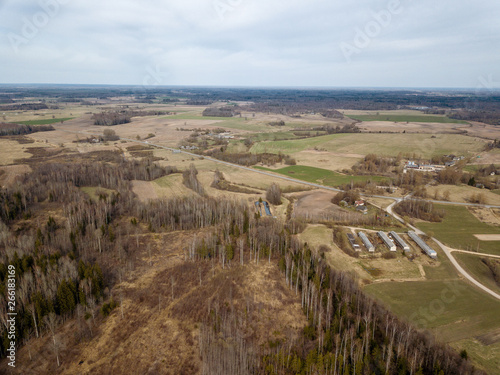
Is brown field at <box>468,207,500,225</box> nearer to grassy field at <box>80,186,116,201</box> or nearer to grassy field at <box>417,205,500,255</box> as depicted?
grassy field at <box>417,205,500,255</box>

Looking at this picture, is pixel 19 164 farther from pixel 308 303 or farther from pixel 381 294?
pixel 381 294

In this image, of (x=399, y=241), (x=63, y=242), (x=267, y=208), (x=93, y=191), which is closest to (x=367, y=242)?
(x=399, y=241)

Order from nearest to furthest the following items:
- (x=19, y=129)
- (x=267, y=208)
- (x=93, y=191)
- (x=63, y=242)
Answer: (x=63, y=242) → (x=267, y=208) → (x=93, y=191) → (x=19, y=129)

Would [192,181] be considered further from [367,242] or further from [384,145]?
[384,145]

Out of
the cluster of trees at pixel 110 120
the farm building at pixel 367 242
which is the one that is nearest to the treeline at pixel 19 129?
the cluster of trees at pixel 110 120

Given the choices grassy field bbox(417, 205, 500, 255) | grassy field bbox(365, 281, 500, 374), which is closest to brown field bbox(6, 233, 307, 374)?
grassy field bbox(365, 281, 500, 374)
